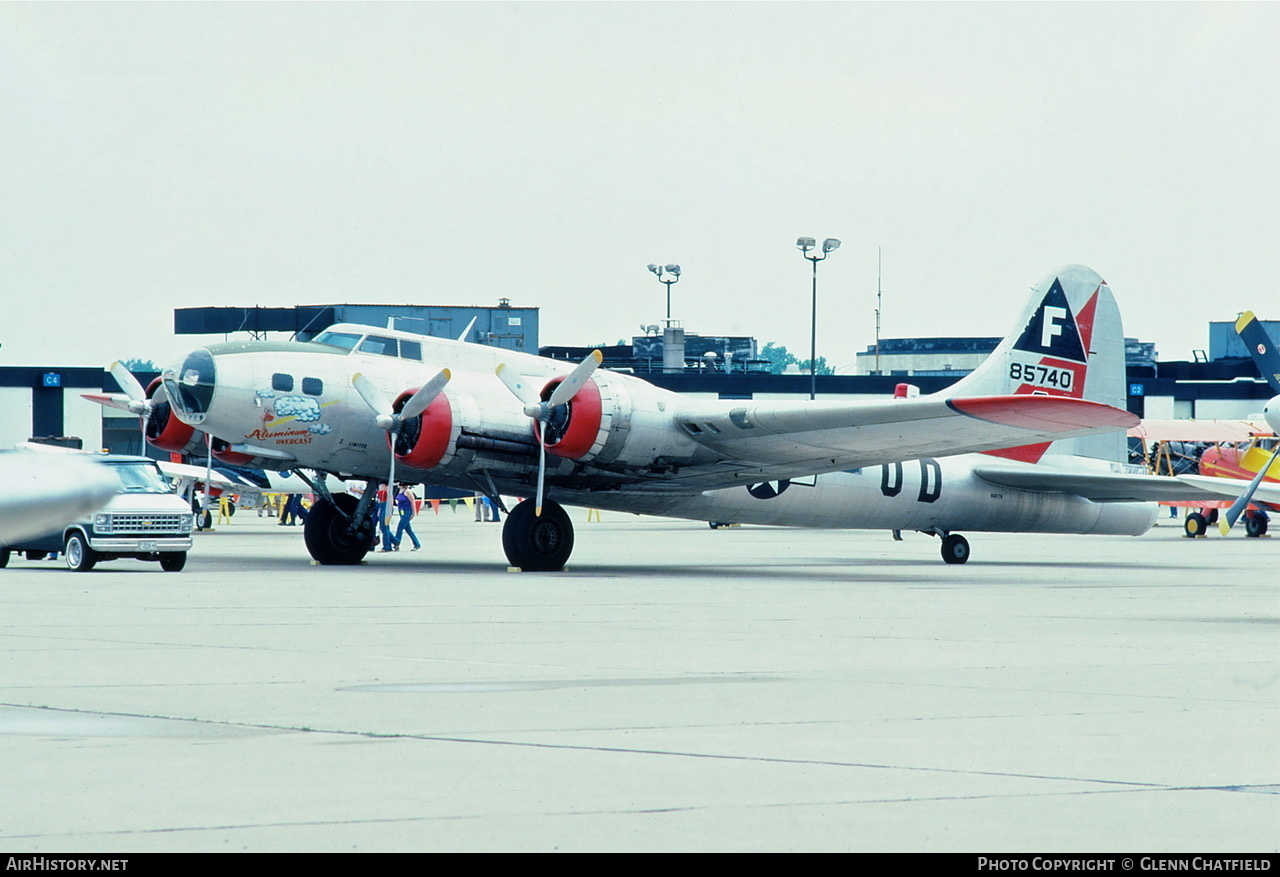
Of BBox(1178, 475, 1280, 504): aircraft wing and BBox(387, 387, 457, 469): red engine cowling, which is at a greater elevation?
BBox(387, 387, 457, 469): red engine cowling

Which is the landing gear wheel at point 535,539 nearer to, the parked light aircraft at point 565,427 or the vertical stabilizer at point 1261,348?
the parked light aircraft at point 565,427

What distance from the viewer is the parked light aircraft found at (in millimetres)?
25250

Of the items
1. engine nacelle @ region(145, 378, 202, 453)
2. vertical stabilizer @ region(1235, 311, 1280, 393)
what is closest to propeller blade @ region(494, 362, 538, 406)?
engine nacelle @ region(145, 378, 202, 453)

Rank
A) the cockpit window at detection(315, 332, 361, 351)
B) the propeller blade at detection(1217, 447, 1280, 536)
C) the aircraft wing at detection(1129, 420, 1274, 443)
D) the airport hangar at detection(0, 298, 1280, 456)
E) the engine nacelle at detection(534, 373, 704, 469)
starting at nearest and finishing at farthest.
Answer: the propeller blade at detection(1217, 447, 1280, 536)
the engine nacelle at detection(534, 373, 704, 469)
the cockpit window at detection(315, 332, 361, 351)
the aircraft wing at detection(1129, 420, 1274, 443)
the airport hangar at detection(0, 298, 1280, 456)

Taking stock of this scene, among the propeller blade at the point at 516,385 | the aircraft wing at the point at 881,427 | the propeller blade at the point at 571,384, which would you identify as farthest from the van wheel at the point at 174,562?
the aircraft wing at the point at 881,427

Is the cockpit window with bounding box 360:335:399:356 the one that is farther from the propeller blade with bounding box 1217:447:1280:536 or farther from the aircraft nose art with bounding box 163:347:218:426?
the propeller blade with bounding box 1217:447:1280:536

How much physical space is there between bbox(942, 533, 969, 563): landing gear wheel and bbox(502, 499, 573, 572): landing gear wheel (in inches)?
367

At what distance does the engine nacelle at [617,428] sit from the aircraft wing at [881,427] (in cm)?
40

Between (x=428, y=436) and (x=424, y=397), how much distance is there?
26.4 inches

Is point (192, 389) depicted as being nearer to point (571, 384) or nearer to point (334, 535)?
point (334, 535)

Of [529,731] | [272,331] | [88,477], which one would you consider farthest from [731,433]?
[272,331]

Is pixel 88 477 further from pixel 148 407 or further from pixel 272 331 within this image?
pixel 272 331

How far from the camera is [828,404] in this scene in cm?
2556

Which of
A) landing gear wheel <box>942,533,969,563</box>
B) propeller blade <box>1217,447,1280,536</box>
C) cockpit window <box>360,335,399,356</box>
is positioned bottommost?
Answer: landing gear wheel <box>942,533,969,563</box>
